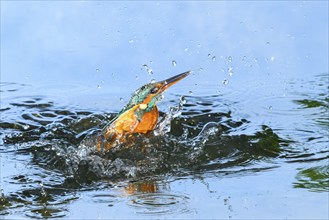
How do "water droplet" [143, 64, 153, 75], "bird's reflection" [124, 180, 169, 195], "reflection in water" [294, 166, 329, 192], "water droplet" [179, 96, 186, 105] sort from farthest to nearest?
"water droplet" [143, 64, 153, 75] → "water droplet" [179, 96, 186, 105] → "bird's reflection" [124, 180, 169, 195] → "reflection in water" [294, 166, 329, 192]

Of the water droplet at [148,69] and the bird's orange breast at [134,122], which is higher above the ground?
the water droplet at [148,69]

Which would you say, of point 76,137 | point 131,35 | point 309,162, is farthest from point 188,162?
point 131,35

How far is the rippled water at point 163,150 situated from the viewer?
6.41 meters

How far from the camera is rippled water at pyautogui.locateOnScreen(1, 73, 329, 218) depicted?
6.41m

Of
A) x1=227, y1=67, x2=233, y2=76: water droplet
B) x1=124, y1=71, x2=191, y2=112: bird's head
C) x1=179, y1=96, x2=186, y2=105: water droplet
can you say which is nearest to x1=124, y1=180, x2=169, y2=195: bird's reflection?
x1=124, y1=71, x2=191, y2=112: bird's head

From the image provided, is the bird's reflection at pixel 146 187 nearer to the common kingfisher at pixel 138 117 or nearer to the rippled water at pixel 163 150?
the rippled water at pixel 163 150

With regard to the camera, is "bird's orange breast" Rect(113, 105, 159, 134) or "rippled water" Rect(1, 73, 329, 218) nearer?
"rippled water" Rect(1, 73, 329, 218)

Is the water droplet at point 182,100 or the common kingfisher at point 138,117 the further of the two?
the water droplet at point 182,100

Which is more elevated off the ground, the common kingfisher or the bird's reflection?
the common kingfisher

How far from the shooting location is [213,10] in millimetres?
10461

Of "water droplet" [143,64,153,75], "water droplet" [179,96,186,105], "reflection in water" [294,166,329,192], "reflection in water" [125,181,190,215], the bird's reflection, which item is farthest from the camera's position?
"water droplet" [143,64,153,75]

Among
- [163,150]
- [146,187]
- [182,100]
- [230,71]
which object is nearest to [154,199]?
[146,187]

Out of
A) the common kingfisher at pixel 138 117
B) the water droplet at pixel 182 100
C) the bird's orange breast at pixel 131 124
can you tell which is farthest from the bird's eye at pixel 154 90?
the water droplet at pixel 182 100

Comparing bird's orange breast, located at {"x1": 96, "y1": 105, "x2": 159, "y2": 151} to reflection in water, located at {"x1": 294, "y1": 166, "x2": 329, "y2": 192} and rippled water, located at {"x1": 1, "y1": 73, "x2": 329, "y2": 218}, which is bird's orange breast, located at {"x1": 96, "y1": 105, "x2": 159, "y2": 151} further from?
reflection in water, located at {"x1": 294, "y1": 166, "x2": 329, "y2": 192}
